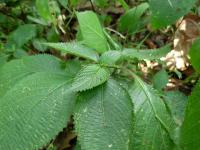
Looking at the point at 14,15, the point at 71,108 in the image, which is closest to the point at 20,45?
the point at 14,15

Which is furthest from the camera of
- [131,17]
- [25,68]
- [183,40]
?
[183,40]

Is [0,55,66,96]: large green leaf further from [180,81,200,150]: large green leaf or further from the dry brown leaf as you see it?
the dry brown leaf

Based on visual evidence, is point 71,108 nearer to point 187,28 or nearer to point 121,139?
point 121,139

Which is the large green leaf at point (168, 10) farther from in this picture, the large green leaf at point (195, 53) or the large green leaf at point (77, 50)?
the large green leaf at point (77, 50)

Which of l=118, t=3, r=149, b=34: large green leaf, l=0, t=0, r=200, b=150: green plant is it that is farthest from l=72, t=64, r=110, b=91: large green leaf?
l=118, t=3, r=149, b=34: large green leaf

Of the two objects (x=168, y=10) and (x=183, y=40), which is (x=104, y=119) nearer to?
(x=168, y=10)

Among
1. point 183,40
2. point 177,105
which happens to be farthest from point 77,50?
point 183,40
